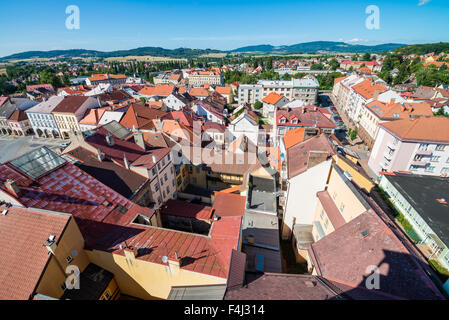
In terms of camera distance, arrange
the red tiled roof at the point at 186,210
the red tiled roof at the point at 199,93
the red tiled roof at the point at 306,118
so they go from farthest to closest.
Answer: the red tiled roof at the point at 199,93 < the red tiled roof at the point at 306,118 < the red tiled roof at the point at 186,210

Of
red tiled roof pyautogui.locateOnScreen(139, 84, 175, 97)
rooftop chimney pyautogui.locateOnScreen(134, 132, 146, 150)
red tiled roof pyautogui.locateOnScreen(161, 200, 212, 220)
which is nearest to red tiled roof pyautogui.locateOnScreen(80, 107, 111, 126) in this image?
rooftop chimney pyautogui.locateOnScreen(134, 132, 146, 150)

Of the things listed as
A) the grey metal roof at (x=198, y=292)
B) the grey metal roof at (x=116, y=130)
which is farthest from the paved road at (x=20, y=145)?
the grey metal roof at (x=198, y=292)

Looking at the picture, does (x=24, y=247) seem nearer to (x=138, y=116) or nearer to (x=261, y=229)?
(x=261, y=229)

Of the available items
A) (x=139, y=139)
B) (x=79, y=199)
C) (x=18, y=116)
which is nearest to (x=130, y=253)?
(x=79, y=199)

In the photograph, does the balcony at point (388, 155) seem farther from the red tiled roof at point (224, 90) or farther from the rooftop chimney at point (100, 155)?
the red tiled roof at point (224, 90)

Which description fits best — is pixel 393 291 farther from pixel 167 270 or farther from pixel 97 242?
pixel 97 242

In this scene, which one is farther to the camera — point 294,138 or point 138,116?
point 138,116

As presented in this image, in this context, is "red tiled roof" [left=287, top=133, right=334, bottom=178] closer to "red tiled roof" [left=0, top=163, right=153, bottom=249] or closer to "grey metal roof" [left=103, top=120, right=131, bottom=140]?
"red tiled roof" [left=0, top=163, right=153, bottom=249]

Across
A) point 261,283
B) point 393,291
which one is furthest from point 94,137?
point 393,291
